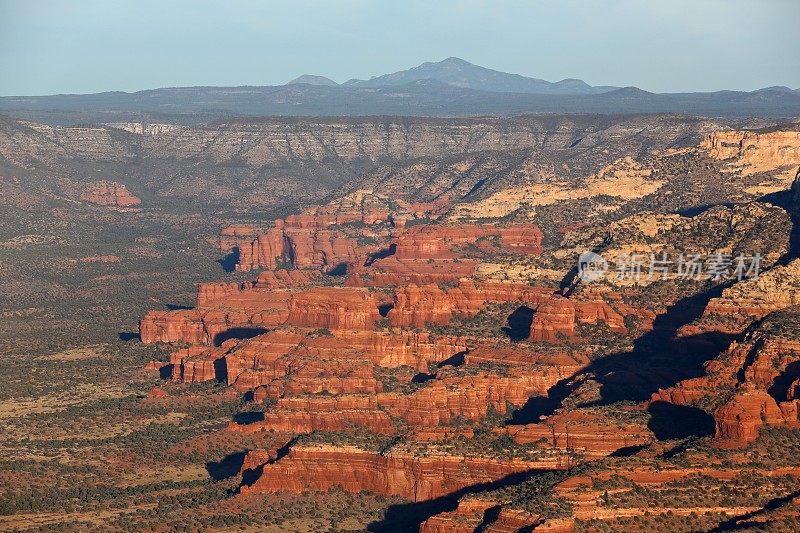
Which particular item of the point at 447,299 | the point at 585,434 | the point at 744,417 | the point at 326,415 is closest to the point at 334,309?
the point at 447,299

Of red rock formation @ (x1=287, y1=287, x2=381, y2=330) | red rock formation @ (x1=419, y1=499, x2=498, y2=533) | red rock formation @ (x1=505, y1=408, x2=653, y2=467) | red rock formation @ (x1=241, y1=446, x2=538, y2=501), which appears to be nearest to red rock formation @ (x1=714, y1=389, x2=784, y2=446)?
red rock formation @ (x1=505, y1=408, x2=653, y2=467)

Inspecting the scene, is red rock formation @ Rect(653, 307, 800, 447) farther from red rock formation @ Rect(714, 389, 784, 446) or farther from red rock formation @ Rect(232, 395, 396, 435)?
red rock formation @ Rect(232, 395, 396, 435)

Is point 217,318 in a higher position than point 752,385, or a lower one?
lower

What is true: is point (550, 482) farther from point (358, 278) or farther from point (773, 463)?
point (358, 278)

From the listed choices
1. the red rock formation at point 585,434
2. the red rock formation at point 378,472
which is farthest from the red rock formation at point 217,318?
the red rock formation at point 585,434

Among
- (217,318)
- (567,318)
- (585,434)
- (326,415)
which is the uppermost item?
(567,318)

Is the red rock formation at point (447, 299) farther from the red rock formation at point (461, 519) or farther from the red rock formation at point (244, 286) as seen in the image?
the red rock formation at point (461, 519)

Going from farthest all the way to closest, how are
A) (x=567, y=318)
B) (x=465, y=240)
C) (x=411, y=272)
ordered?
(x=465, y=240) < (x=411, y=272) < (x=567, y=318)

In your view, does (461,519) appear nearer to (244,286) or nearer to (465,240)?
(465,240)

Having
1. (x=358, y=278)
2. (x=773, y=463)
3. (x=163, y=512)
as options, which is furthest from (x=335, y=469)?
(x=358, y=278)
